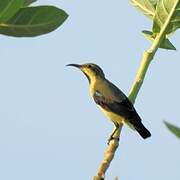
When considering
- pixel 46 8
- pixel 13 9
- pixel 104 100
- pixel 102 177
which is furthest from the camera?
pixel 104 100

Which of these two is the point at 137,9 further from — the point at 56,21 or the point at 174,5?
the point at 56,21

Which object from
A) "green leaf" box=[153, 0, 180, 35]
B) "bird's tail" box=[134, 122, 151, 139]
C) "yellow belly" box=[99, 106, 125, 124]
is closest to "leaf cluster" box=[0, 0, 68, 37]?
"green leaf" box=[153, 0, 180, 35]

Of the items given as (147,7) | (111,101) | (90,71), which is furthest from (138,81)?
(90,71)

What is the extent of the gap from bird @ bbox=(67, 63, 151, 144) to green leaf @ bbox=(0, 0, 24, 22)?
6.44 feet

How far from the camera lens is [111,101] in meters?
5.82

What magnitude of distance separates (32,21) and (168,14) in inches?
25.8

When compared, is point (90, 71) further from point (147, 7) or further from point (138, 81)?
point (138, 81)

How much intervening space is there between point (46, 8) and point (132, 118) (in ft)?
10.1

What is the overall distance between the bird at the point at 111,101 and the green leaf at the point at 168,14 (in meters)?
1.29

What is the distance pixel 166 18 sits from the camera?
2.58m

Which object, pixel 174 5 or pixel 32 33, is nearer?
pixel 32 33

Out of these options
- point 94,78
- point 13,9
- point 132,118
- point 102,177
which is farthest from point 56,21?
point 94,78

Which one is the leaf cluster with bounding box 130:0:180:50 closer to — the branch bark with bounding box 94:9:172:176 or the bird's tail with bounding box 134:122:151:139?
the branch bark with bounding box 94:9:172:176

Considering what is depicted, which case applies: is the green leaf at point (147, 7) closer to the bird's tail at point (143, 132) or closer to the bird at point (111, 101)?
the bird at point (111, 101)
